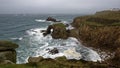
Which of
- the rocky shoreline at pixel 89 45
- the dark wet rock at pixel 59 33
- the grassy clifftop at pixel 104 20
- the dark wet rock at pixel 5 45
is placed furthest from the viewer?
the grassy clifftop at pixel 104 20

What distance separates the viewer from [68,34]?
261 ft

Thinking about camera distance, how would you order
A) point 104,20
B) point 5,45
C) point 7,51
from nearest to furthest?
point 7,51 → point 5,45 → point 104,20

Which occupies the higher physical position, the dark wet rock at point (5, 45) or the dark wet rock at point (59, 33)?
the dark wet rock at point (5, 45)

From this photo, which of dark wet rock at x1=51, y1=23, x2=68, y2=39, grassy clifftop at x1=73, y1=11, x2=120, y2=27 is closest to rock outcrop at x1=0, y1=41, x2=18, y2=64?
dark wet rock at x1=51, y1=23, x2=68, y2=39

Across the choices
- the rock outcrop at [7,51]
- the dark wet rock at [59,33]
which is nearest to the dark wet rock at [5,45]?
the rock outcrop at [7,51]

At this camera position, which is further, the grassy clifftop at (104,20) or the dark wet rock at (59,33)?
the grassy clifftop at (104,20)

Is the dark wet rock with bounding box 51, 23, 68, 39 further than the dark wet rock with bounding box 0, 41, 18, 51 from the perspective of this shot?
A: Yes

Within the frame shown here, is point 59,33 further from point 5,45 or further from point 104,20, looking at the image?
point 5,45

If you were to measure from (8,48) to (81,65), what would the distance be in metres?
14.5

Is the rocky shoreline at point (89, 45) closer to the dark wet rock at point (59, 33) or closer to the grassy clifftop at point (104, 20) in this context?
the dark wet rock at point (59, 33)

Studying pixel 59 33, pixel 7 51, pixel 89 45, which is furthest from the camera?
pixel 59 33

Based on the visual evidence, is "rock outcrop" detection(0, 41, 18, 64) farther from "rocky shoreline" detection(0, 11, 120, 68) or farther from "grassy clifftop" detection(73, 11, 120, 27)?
"grassy clifftop" detection(73, 11, 120, 27)

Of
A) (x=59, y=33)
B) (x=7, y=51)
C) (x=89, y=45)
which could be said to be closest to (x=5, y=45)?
(x=7, y=51)

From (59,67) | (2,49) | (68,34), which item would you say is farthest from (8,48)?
(68,34)
